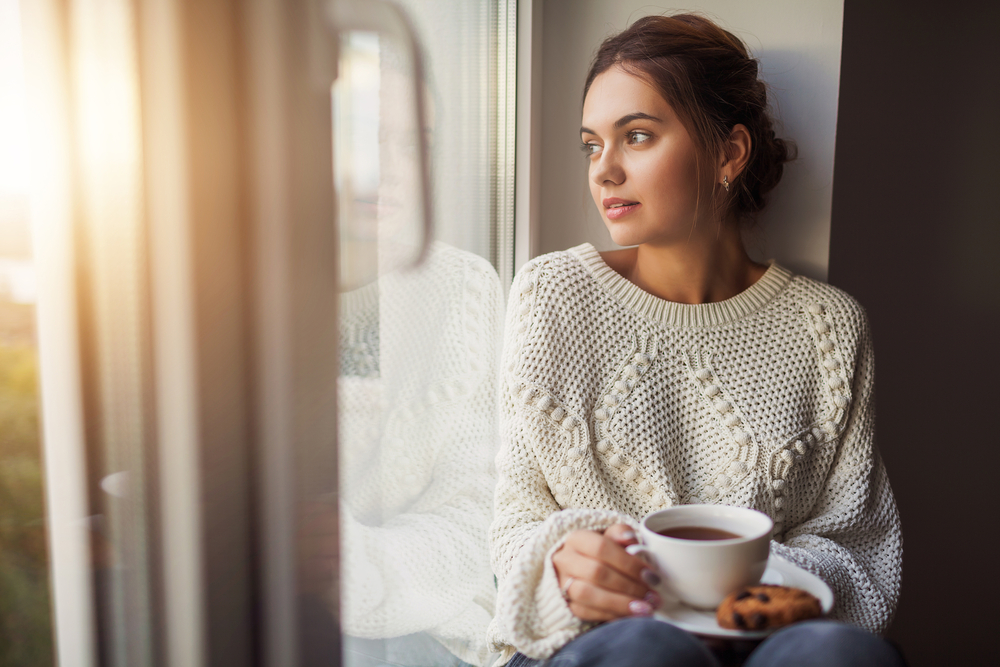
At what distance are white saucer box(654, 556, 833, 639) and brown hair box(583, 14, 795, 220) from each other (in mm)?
576

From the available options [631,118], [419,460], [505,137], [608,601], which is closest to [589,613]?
[608,601]

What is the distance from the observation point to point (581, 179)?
132 cm

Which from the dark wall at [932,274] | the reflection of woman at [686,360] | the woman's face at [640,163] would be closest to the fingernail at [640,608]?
the reflection of woman at [686,360]

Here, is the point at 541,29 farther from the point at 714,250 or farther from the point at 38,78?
the point at 38,78

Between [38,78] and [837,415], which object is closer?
[38,78]

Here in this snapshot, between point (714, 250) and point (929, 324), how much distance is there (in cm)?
62

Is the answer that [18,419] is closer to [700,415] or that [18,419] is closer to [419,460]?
[419,460]

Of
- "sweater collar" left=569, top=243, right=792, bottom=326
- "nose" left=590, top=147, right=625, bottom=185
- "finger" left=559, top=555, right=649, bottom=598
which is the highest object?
"nose" left=590, top=147, right=625, bottom=185

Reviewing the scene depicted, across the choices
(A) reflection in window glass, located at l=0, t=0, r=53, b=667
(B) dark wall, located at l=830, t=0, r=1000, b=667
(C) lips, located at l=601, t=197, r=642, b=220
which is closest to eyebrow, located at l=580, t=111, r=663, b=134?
(C) lips, located at l=601, t=197, r=642, b=220

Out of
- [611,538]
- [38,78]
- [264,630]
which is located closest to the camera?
[38,78]

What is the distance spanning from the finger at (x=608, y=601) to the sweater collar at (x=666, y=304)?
470 millimetres

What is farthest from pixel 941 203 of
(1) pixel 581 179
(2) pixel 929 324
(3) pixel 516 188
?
(3) pixel 516 188

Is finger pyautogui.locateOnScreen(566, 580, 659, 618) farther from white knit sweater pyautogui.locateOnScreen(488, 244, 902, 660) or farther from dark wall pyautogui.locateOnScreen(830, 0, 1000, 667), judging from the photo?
dark wall pyautogui.locateOnScreen(830, 0, 1000, 667)

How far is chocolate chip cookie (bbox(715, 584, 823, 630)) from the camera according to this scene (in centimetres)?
63
